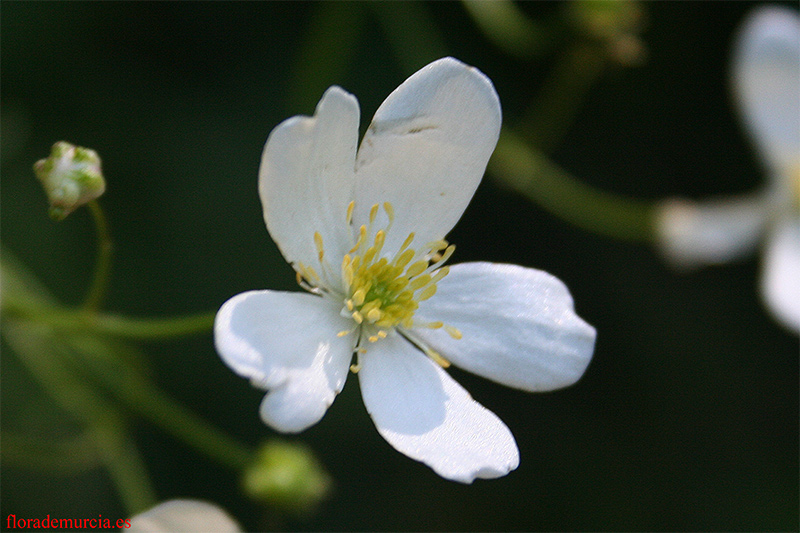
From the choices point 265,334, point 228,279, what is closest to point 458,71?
point 265,334

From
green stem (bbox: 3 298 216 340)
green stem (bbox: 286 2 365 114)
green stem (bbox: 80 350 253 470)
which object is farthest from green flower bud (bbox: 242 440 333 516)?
green stem (bbox: 286 2 365 114)

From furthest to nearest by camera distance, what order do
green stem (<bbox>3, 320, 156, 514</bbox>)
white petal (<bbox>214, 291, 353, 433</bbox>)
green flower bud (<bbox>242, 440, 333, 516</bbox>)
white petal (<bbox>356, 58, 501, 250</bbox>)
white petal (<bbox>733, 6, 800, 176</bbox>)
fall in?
white petal (<bbox>733, 6, 800, 176</bbox>)
green stem (<bbox>3, 320, 156, 514</bbox>)
green flower bud (<bbox>242, 440, 333, 516</bbox>)
white petal (<bbox>356, 58, 501, 250</bbox>)
white petal (<bbox>214, 291, 353, 433</bbox>)

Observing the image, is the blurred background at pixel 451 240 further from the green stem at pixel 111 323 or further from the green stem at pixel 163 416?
the green stem at pixel 111 323

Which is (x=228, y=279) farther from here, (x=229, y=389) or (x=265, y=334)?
(x=265, y=334)

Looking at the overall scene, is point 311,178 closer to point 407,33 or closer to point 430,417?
point 430,417

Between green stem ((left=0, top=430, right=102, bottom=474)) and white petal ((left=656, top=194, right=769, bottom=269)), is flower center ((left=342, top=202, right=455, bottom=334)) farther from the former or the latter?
white petal ((left=656, top=194, right=769, bottom=269))

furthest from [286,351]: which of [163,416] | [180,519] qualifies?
[163,416]
